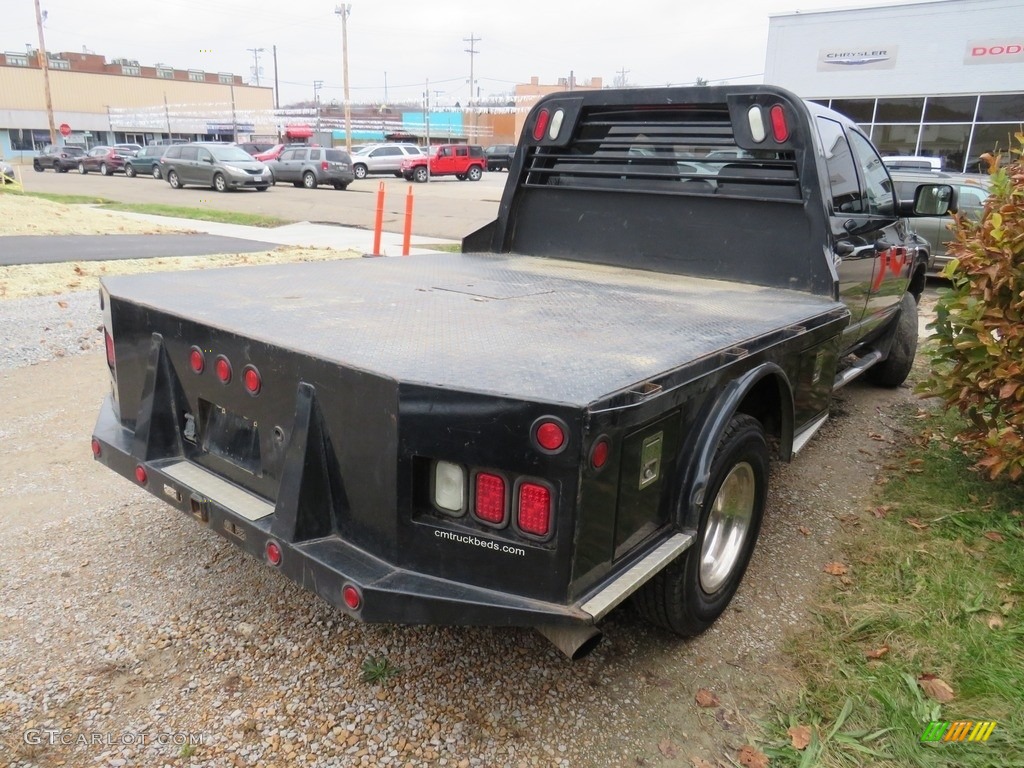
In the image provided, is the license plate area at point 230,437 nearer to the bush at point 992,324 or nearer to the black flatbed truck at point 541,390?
the black flatbed truck at point 541,390

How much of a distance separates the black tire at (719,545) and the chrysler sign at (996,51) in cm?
2747

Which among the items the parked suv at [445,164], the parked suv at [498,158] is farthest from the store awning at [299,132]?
the parked suv at [445,164]

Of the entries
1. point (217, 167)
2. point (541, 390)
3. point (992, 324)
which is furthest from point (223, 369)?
point (217, 167)

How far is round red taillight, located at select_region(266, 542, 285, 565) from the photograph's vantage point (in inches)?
90.4

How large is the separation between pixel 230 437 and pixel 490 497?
1.13 metres

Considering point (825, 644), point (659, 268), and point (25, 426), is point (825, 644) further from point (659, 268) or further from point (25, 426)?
point (25, 426)

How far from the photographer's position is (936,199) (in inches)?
176

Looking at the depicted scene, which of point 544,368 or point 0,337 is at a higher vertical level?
point 544,368

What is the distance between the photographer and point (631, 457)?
6.91ft

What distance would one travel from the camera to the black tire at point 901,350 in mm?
5688

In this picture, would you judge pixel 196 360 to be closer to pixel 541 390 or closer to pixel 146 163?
pixel 541 390

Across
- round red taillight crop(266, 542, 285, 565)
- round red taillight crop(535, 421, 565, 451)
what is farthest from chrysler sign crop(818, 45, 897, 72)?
round red taillight crop(266, 542, 285, 565)

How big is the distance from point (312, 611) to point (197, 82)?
316 feet

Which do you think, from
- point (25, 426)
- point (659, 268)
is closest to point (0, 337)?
point (25, 426)
